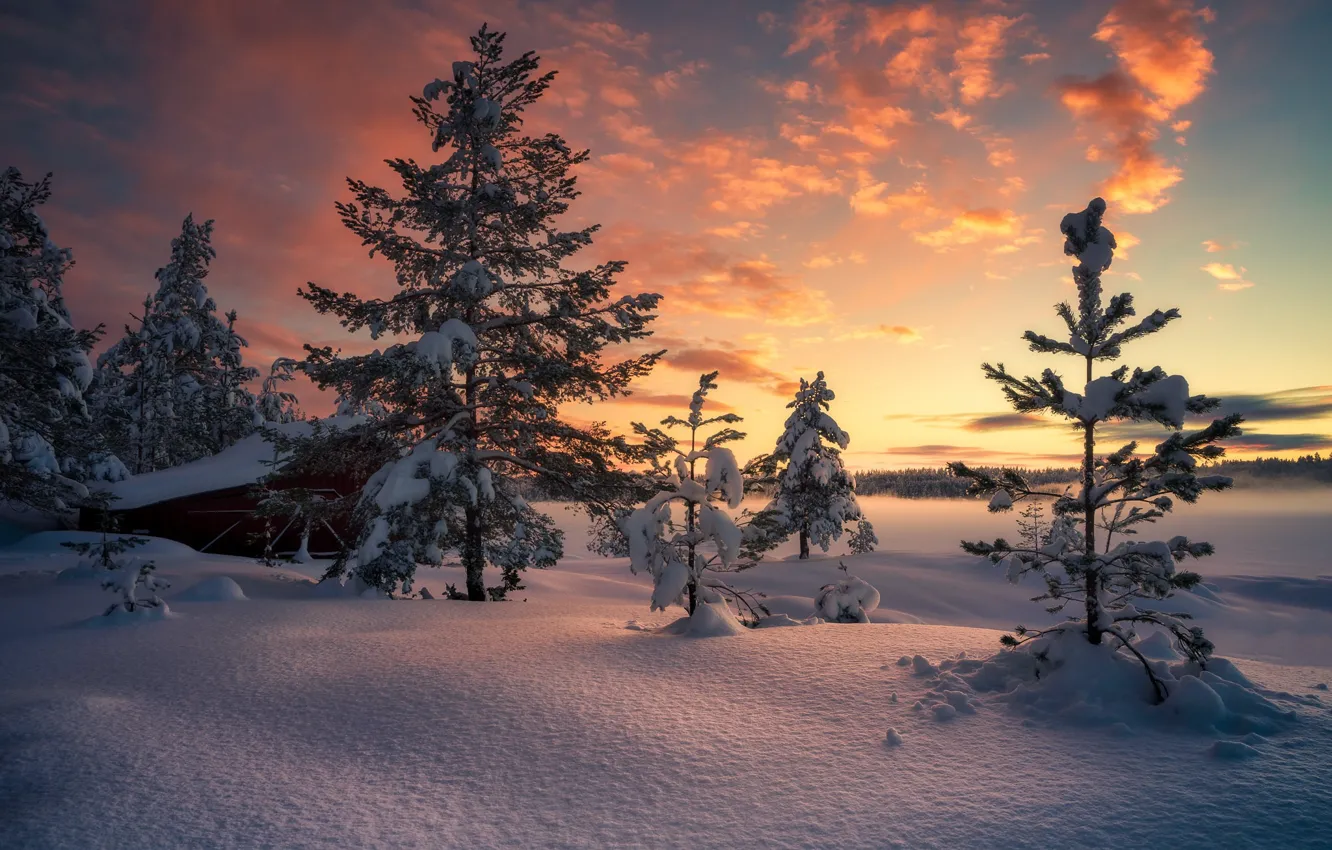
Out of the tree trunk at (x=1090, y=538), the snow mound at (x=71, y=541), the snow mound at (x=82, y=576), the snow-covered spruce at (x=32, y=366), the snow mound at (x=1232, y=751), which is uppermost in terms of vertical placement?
the snow-covered spruce at (x=32, y=366)

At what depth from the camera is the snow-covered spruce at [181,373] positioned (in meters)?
30.8

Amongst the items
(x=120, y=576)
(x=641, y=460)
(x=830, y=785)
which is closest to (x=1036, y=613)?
(x=641, y=460)

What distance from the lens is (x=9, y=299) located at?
13508mm

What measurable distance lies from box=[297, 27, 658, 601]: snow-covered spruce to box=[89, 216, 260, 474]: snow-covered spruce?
23.3 metres

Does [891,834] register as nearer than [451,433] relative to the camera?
Yes

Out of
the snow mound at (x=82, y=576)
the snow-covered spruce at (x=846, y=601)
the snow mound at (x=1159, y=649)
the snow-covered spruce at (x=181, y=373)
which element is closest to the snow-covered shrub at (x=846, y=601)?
the snow-covered spruce at (x=846, y=601)

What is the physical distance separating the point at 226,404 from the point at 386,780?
1357 inches

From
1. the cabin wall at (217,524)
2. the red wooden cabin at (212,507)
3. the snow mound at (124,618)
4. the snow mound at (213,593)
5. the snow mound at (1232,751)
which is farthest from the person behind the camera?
the cabin wall at (217,524)

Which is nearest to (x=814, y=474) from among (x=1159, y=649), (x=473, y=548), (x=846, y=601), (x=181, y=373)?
(x=846, y=601)

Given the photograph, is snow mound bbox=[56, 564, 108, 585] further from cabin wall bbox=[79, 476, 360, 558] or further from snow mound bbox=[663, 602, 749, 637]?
snow mound bbox=[663, 602, 749, 637]

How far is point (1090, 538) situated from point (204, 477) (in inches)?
1104

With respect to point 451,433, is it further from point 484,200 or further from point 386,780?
point 386,780

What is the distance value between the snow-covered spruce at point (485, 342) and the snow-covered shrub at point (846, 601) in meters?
5.07

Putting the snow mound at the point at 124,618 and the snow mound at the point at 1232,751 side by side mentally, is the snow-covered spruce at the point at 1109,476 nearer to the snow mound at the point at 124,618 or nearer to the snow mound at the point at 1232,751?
the snow mound at the point at 1232,751
